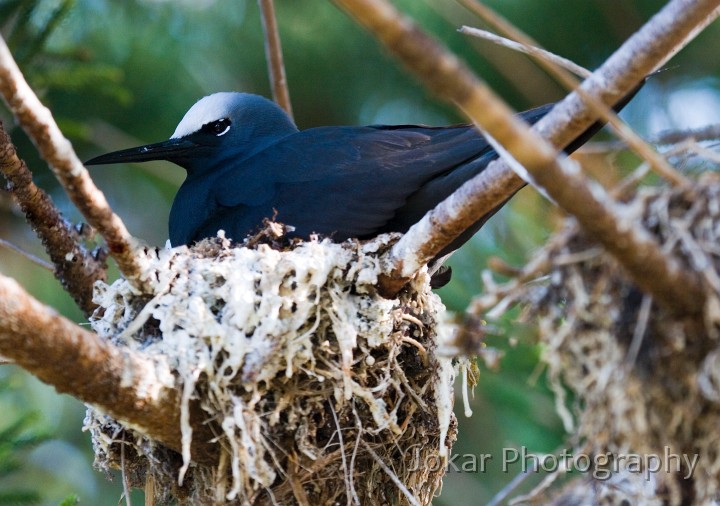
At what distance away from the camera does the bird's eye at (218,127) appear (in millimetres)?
5152

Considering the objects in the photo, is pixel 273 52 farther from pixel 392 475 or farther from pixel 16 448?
pixel 392 475

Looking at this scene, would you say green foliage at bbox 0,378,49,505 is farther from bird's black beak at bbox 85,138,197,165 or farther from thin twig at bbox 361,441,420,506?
thin twig at bbox 361,441,420,506

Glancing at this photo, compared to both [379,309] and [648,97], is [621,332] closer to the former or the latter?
[379,309]

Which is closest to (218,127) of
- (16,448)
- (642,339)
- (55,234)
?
(55,234)

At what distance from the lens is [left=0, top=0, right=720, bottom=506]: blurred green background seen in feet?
20.2

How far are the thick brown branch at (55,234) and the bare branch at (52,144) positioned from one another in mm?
1007

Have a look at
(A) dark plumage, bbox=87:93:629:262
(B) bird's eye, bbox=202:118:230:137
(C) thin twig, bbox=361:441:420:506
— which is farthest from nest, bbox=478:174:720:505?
(B) bird's eye, bbox=202:118:230:137

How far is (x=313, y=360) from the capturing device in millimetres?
3406

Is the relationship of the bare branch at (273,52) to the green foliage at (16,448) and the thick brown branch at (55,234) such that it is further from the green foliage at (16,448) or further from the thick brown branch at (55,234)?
the green foliage at (16,448)

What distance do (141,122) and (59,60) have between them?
2.97 metres

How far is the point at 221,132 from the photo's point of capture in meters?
5.20

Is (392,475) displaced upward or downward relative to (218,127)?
downward

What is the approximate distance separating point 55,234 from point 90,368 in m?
1.42

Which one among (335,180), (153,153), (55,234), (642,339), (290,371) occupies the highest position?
(153,153)
